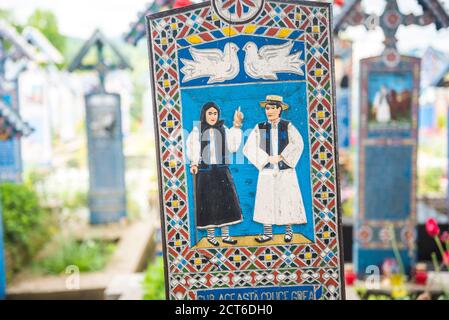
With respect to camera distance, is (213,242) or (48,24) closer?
(213,242)

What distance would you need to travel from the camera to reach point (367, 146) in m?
5.50

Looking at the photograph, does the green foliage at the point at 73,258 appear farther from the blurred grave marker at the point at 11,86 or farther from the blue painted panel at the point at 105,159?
the blurred grave marker at the point at 11,86

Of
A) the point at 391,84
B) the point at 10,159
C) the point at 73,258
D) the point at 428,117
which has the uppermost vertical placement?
the point at 391,84

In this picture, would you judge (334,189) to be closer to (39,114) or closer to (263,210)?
(263,210)

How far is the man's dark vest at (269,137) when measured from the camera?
3182mm

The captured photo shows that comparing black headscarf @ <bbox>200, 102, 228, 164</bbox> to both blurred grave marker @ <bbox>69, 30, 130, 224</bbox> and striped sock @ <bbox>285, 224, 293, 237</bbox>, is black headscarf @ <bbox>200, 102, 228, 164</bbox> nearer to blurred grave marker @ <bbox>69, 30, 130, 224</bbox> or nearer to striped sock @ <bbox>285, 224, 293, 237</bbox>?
striped sock @ <bbox>285, 224, 293, 237</bbox>

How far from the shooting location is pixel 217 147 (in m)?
3.21

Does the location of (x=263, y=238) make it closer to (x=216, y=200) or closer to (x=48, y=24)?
(x=216, y=200)

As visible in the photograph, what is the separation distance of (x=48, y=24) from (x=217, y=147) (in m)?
13.8

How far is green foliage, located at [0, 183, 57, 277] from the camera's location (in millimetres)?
6168

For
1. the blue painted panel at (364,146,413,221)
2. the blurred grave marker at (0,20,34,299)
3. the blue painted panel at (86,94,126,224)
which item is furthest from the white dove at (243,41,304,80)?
the blue painted panel at (86,94,126,224)

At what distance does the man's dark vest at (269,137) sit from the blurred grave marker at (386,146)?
260 centimetres

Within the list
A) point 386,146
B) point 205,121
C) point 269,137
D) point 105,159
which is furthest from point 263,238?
point 105,159
